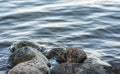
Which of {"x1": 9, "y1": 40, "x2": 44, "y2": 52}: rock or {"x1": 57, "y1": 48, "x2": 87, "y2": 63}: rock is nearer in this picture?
{"x1": 57, "y1": 48, "x2": 87, "y2": 63}: rock

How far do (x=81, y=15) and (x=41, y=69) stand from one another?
5447 millimetres

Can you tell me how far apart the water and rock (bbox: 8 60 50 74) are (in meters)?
0.97

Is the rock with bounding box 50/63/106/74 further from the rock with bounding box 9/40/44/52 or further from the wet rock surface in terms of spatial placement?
the rock with bounding box 9/40/44/52

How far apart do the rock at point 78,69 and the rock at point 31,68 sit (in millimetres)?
233

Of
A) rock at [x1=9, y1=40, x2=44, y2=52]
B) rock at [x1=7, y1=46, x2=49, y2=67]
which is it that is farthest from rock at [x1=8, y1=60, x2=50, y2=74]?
rock at [x1=9, y1=40, x2=44, y2=52]

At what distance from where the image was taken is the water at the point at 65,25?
415 inches

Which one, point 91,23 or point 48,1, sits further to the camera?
point 48,1

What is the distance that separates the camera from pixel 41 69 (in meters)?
8.12

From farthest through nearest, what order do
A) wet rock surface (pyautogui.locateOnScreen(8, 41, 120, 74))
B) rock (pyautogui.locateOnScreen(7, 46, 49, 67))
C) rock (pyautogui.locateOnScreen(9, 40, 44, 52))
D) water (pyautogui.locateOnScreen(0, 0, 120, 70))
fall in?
water (pyautogui.locateOnScreen(0, 0, 120, 70)), rock (pyautogui.locateOnScreen(9, 40, 44, 52)), rock (pyautogui.locateOnScreen(7, 46, 49, 67)), wet rock surface (pyautogui.locateOnScreen(8, 41, 120, 74))

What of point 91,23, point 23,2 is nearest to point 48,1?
point 23,2

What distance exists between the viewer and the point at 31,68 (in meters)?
7.96

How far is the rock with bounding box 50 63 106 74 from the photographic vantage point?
8.12m

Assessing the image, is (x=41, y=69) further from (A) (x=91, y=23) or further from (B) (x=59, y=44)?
(A) (x=91, y=23)

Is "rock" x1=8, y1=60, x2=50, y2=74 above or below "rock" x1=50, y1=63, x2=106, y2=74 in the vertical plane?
above
